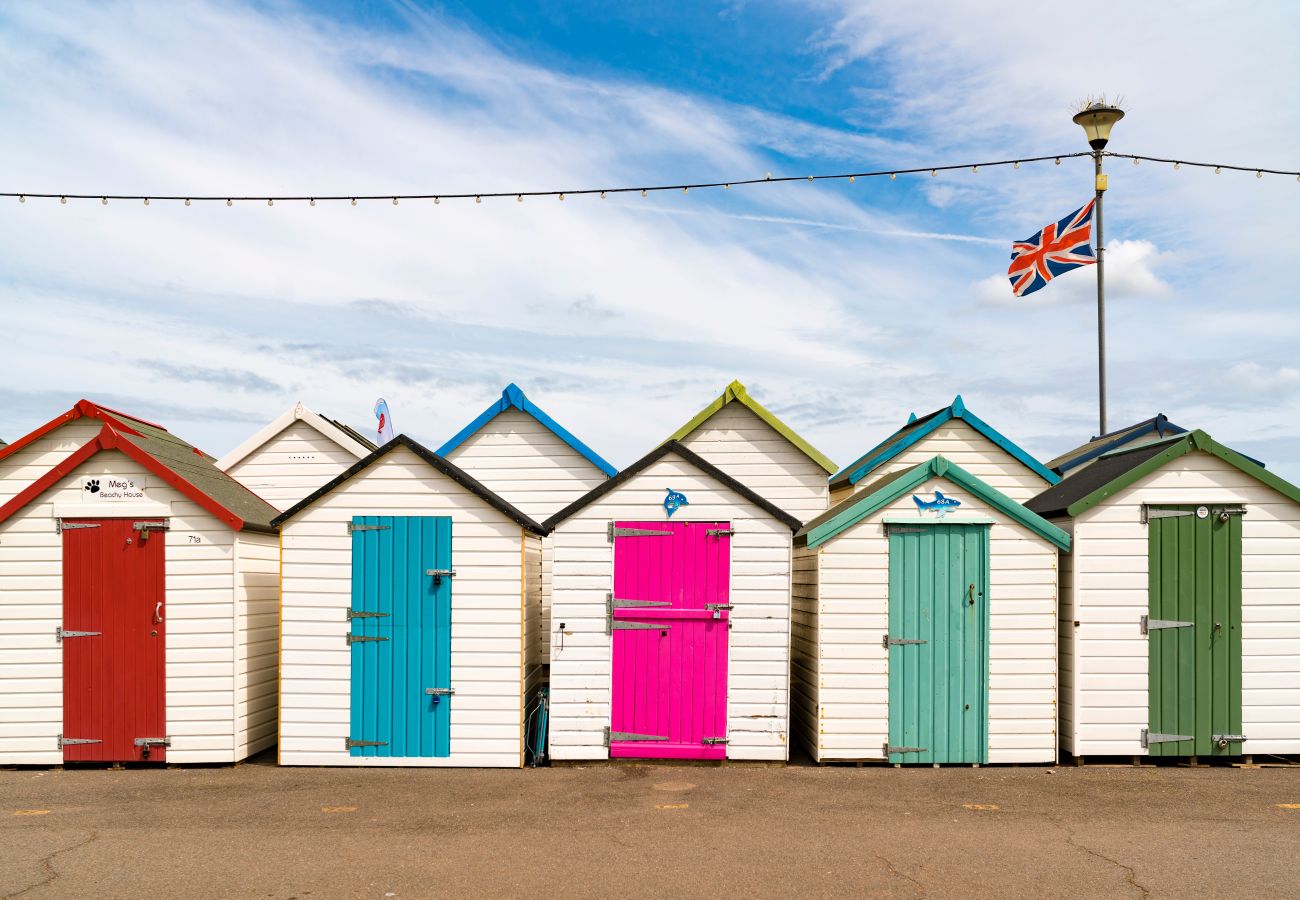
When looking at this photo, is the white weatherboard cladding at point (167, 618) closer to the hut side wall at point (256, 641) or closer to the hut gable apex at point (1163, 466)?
the hut side wall at point (256, 641)

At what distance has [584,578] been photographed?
1138 centimetres

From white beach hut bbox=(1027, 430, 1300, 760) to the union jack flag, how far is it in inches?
277

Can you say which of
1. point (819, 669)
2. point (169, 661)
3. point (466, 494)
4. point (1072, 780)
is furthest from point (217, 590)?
point (1072, 780)

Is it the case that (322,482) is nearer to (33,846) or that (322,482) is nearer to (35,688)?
(35,688)

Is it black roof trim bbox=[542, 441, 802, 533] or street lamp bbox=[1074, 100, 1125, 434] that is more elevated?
street lamp bbox=[1074, 100, 1125, 434]

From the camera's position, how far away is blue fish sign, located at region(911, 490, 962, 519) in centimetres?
1138

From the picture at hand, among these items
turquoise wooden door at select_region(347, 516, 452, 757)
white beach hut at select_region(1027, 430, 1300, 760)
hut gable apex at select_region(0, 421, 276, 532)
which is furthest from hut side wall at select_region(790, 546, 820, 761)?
hut gable apex at select_region(0, 421, 276, 532)

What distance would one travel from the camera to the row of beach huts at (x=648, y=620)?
11.3 meters

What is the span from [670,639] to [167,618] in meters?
5.28

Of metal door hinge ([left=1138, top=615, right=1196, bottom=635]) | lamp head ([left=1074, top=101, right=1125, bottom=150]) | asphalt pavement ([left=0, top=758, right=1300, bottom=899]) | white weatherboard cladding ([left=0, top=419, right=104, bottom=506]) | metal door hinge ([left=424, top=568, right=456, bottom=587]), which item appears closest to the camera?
asphalt pavement ([left=0, top=758, right=1300, bottom=899])

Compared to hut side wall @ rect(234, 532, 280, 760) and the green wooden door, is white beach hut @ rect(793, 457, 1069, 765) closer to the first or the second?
the green wooden door

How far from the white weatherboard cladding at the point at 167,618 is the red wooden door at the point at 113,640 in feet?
0.38

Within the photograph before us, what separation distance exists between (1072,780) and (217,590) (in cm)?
893

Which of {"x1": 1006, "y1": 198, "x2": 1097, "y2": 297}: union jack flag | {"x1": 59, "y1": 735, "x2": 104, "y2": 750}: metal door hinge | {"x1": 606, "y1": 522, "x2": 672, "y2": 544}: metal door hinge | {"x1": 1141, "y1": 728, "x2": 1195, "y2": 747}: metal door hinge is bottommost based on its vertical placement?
{"x1": 59, "y1": 735, "x2": 104, "y2": 750}: metal door hinge
